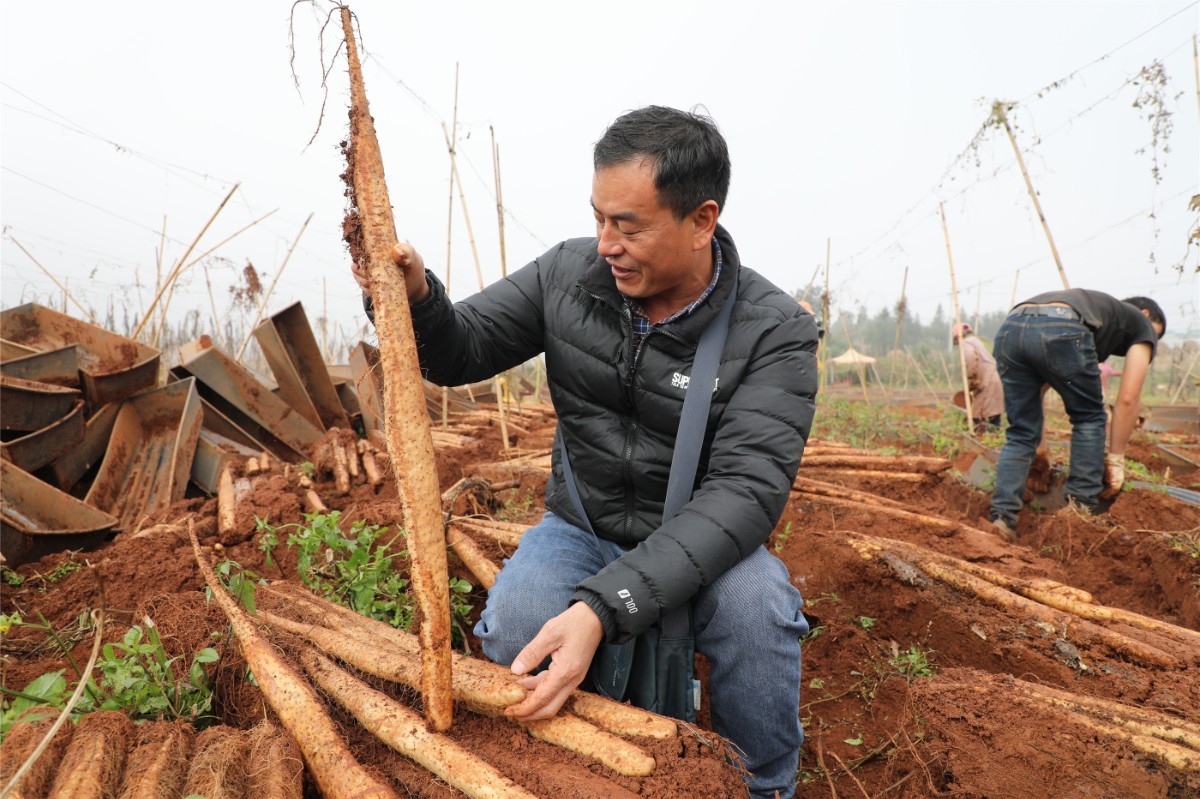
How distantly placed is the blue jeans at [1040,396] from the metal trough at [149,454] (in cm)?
494

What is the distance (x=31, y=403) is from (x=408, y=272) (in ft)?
10.3

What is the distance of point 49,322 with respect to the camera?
4262 millimetres

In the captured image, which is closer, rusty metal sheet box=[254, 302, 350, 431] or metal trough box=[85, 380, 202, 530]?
Answer: metal trough box=[85, 380, 202, 530]

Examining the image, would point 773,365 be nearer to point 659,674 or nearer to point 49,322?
point 659,674

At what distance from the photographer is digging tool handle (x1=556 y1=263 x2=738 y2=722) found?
1555 mm

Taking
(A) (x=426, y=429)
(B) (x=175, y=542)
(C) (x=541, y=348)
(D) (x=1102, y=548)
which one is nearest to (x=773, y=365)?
(C) (x=541, y=348)

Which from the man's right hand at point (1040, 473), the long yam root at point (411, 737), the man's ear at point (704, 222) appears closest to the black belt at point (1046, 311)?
the man's right hand at point (1040, 473)

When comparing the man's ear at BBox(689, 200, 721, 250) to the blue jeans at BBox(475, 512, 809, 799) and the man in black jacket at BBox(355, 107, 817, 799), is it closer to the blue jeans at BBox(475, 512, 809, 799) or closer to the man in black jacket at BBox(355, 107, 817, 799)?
the man in black jacket at BBox(355, 107, 817, 799)

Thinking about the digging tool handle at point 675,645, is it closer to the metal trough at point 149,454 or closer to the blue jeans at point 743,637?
the blue jeans at point 743,637

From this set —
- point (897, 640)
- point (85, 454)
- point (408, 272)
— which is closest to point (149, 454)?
point (85, 454)

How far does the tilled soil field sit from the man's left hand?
3.1 inches

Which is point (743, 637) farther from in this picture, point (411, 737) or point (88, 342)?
point (88, 342)

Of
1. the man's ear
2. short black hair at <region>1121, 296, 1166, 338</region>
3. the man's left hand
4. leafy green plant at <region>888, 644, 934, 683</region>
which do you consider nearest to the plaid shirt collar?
the man's ear

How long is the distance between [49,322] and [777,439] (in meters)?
4.81
